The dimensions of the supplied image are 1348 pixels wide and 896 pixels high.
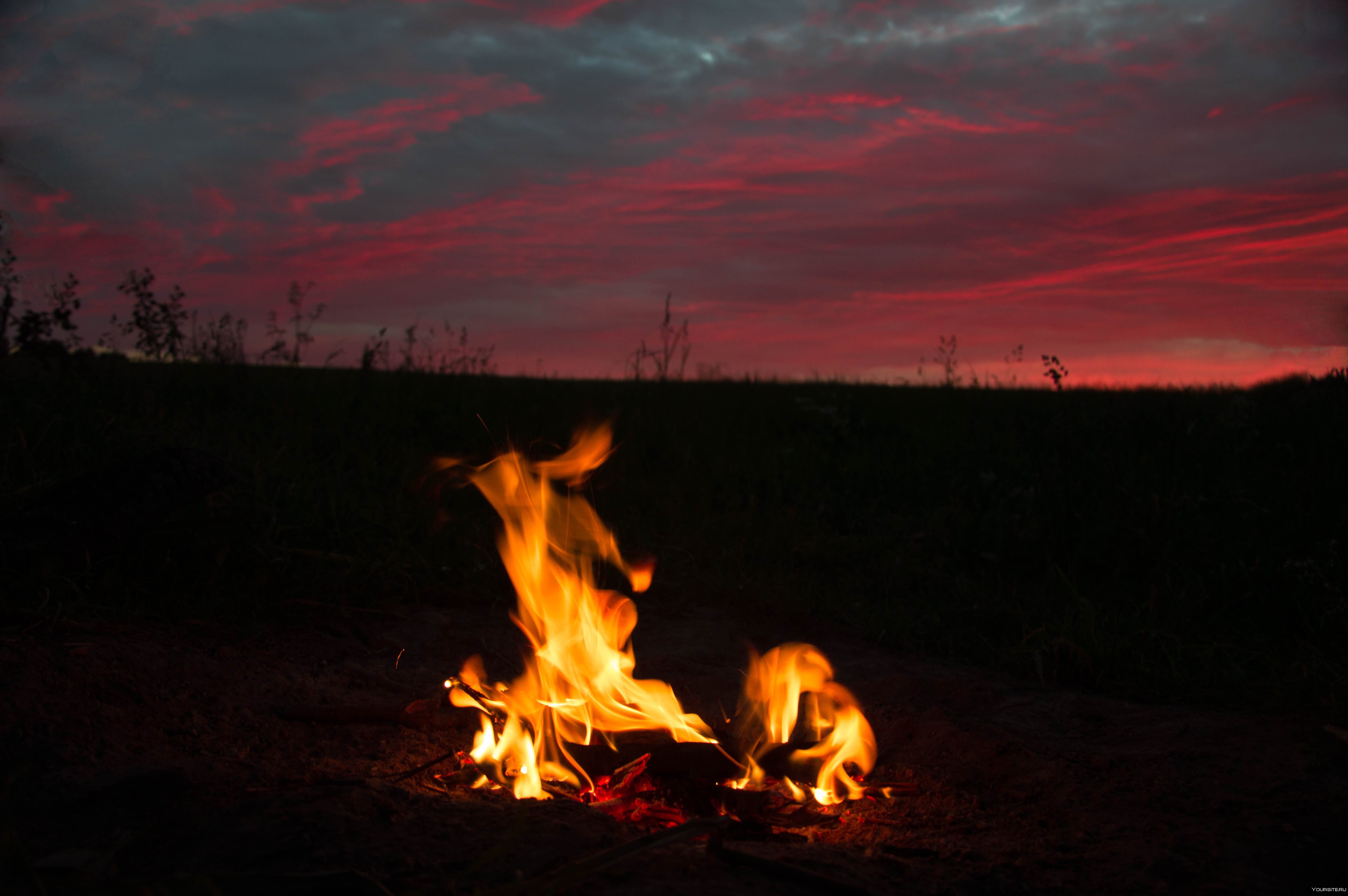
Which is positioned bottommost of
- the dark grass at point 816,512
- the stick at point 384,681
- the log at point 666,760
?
the stick at point 384,681

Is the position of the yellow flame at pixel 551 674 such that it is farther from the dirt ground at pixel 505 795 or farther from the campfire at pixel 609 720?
the dirt ground at pixel 505 795

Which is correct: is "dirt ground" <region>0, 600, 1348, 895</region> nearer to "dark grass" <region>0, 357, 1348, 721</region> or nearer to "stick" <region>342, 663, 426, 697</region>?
"stick" <region>342, 663, 426, 697</region>

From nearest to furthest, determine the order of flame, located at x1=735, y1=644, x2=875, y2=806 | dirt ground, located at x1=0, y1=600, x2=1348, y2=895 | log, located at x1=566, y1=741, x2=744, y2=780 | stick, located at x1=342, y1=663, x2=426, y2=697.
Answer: dirt ground, located at x1=0, y1=600, x2=1348, y2=895, log, located at x1=566, y1=741, x2=744, y2=780, flame, located at x1=735, y1=644, x2=875, y2=806, stick, located at x1=342, y1=663, x2=426, y2=697

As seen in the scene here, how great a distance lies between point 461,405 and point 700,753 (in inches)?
215

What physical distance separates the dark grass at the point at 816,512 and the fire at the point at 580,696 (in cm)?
61

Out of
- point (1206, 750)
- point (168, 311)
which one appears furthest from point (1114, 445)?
point (168, 311)

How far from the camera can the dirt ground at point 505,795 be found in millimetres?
1625

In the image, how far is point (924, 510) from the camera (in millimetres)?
6117

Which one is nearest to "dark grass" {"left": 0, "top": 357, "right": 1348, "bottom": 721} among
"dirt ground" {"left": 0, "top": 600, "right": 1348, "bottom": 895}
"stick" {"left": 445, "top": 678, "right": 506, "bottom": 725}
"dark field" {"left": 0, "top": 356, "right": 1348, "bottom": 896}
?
"dark field" {"left": 0, "top": 356, "right": 1348, "bottom": 896}

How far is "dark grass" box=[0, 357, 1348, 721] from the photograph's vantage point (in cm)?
346

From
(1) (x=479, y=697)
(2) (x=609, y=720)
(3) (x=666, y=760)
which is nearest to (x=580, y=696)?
(2) (x=609, y=720)

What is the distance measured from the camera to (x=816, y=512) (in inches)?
240

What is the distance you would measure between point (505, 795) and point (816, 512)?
13.8ft

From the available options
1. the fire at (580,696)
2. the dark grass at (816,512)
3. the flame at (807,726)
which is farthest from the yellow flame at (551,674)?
the dark grass at (816,512)
